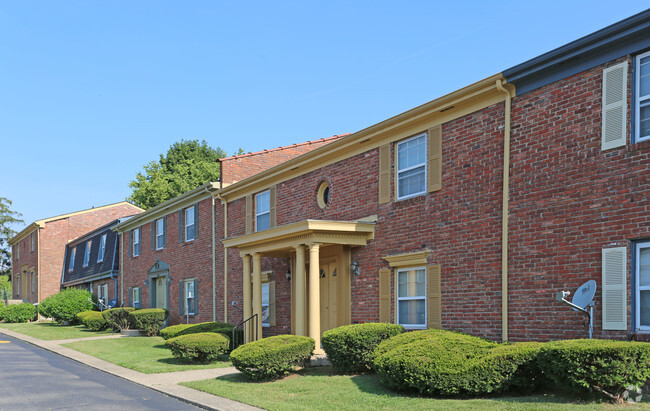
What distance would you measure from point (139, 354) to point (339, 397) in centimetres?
999

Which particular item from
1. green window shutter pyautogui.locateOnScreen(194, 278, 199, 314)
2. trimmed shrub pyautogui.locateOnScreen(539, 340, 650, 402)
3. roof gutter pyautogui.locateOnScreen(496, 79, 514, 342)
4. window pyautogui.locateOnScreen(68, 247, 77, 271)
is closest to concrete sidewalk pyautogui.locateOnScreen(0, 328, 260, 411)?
roof gutter pyautogui.locateOnScreen(496, 79, 514, 342)

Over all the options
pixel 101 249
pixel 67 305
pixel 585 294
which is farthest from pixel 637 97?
pixel 101 249

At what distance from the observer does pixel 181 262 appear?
25453 millimetres

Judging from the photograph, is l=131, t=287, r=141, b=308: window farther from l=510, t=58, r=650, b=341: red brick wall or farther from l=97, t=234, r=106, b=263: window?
l=510, t=58, r=650, b=341: red brick wall

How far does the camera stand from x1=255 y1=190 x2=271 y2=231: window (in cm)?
1956

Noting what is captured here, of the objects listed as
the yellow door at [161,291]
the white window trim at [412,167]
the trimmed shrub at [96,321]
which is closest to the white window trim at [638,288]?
the white window trim at [412,167]

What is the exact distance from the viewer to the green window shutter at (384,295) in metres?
13.9

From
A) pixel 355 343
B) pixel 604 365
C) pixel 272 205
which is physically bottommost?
pixel 355 343

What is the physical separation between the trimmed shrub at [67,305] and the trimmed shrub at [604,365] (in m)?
29.3

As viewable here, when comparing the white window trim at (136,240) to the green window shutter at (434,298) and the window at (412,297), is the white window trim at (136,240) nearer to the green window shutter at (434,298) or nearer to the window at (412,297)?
the window at (412,297)

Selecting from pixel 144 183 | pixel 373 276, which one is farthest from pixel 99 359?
pixel 144 183

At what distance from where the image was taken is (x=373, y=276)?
14.6 meters

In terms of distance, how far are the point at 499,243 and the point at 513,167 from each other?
1.40m

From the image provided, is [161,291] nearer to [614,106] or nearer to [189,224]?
[189,224]
